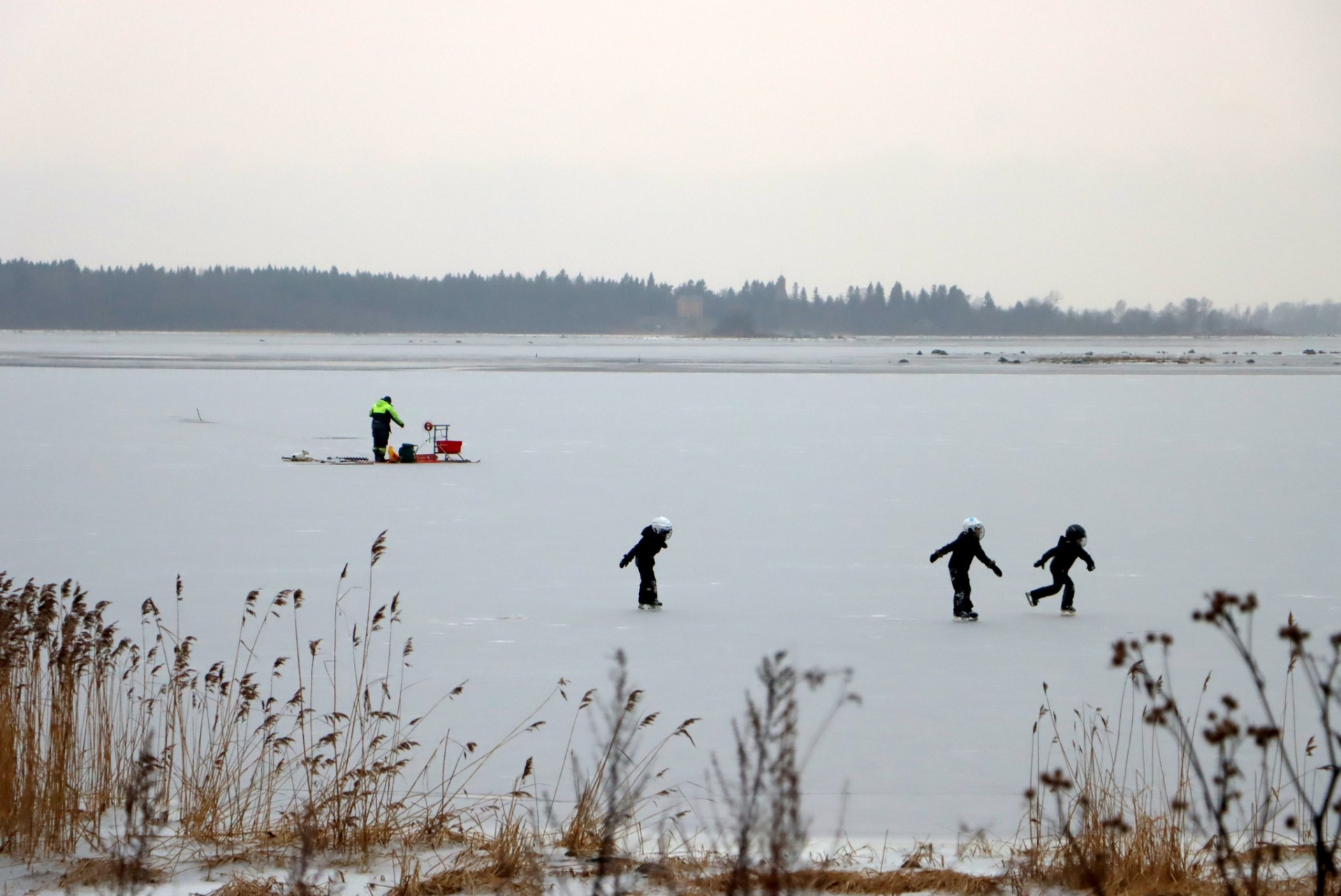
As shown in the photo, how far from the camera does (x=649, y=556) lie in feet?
31.9

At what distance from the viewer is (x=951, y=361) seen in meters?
80.3

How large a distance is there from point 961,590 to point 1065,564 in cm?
84

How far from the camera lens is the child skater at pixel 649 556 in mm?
9539

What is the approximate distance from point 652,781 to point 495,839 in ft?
4.28

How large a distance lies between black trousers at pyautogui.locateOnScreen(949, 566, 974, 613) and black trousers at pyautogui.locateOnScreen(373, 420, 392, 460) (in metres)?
12.9

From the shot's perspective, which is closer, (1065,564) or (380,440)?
(1065,564)

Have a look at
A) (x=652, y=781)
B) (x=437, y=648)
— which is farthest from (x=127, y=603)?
(x=652, y=781)

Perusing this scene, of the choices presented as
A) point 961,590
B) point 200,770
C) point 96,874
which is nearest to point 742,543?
point 961,590

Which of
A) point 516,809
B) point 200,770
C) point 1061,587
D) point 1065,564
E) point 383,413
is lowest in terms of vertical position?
point 516,809

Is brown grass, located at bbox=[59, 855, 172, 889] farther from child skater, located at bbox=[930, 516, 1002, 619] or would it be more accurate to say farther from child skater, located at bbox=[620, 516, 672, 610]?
child skater, located at bbox=[930, 516, 1002, 619]

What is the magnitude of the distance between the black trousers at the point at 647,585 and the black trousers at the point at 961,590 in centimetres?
208

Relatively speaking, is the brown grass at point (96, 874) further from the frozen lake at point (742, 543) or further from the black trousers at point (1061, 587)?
the black trousers at point (1061, 587)

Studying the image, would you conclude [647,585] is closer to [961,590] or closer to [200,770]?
[961,590]

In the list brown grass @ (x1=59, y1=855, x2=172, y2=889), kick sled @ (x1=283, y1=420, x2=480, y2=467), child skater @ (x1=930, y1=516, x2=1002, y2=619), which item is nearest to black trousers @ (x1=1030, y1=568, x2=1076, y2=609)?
child skater @ (x1=930, y1=516, x2=1002, y2=619)
